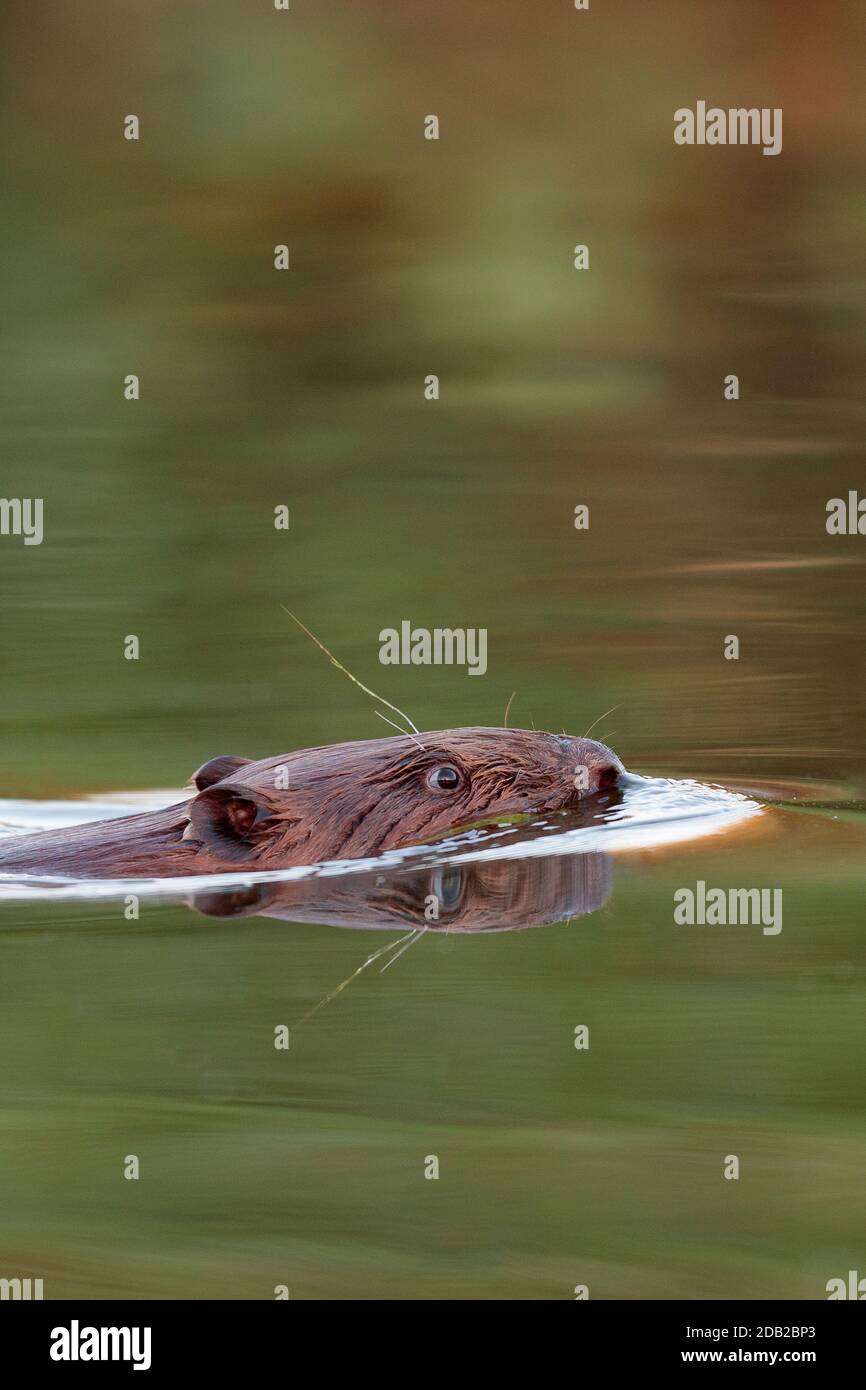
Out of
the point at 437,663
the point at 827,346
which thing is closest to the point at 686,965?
the point at 437,663

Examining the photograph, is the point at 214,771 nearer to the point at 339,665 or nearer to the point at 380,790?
the point at 380,790

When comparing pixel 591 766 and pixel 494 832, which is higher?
pixel 591 766

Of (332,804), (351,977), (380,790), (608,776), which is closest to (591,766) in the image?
(608,776)

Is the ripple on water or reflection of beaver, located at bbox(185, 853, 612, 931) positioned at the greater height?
the ripple on water

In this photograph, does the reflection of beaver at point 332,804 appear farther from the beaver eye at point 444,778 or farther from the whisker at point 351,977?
the whisker at point 351,977

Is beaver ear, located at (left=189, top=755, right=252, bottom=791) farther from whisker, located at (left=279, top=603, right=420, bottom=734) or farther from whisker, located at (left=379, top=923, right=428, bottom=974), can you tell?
whisker, located at (left=379, top=923, right=428, bottom=974)

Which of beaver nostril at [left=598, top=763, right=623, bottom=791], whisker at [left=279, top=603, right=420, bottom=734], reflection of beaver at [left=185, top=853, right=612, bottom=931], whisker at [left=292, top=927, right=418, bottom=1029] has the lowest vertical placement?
whisker at [left=292, top=927, right=418, bottom=1029]

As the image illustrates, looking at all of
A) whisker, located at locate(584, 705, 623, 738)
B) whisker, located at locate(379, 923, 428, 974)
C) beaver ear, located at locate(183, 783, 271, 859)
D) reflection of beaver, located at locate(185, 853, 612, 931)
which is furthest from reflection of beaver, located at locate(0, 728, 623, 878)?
whisker, located at locate(584, 705, 623, 738)
